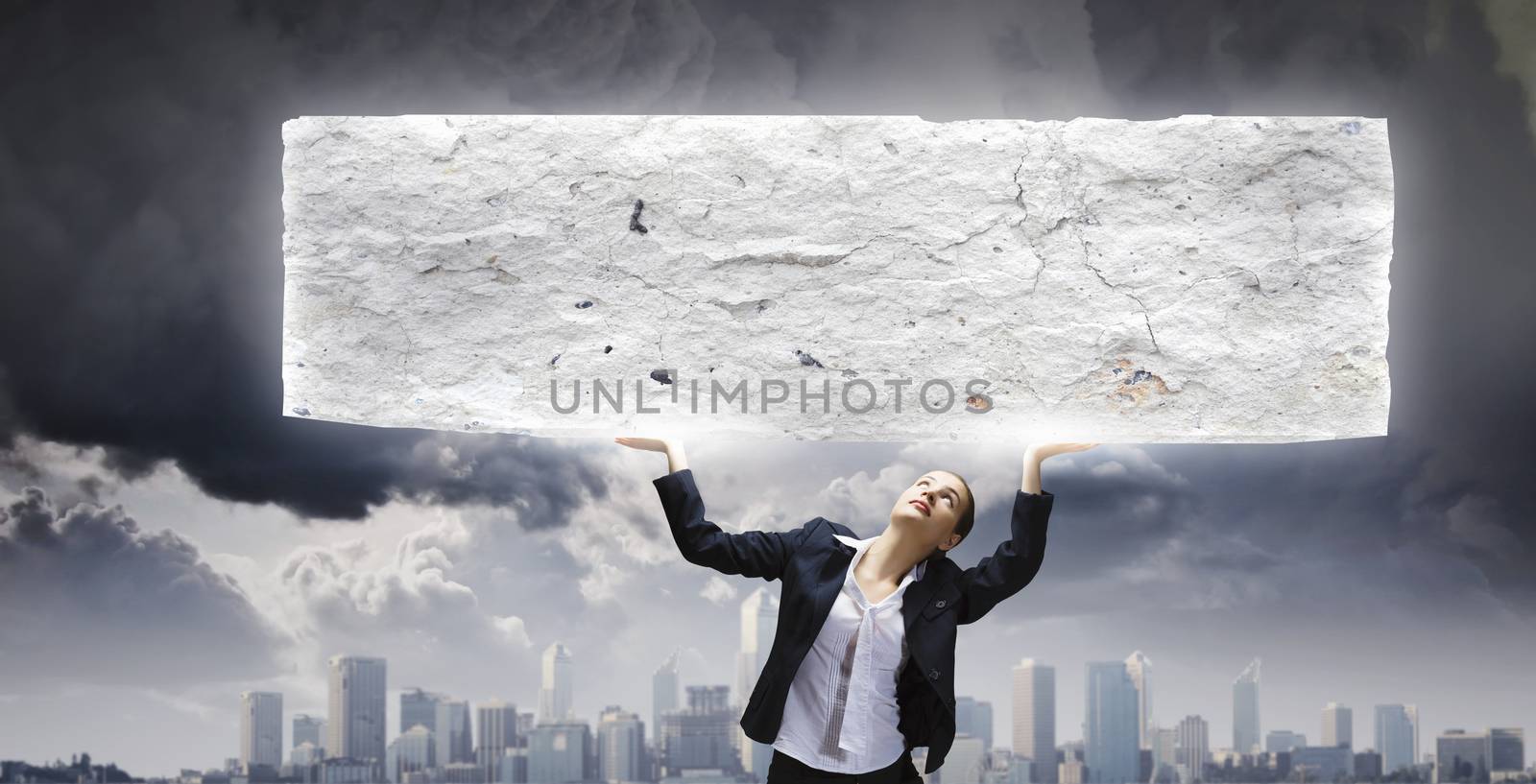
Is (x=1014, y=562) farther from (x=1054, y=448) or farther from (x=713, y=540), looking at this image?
(x=713, y=540)

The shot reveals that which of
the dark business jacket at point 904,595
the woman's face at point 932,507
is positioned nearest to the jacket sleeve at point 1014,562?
the dark business jacket at point 904,595

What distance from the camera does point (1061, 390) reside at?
3.60 metres

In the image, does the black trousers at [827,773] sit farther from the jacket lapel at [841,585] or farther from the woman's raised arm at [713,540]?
the woman's raised arm at [713,540]

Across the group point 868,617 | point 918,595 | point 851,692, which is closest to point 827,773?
point 851,692

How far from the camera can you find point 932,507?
325 centimetres

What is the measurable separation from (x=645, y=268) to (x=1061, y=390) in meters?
1.23

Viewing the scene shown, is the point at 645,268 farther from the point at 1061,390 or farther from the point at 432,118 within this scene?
the point at 1061,390

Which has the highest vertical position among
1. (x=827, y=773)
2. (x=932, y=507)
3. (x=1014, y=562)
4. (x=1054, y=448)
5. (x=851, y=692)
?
(x=1054, y=448)

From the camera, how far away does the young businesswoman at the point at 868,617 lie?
10.4 ft

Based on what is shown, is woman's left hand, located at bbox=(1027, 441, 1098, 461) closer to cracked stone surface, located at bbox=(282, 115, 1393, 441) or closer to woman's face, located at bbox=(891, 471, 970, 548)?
cracked stone surface, located at bbox=(282, 115, 1393, 441)

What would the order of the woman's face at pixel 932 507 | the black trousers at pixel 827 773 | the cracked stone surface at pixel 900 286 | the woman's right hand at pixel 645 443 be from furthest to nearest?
the cracked stone surface at pixel 900 286 < the woman's right hand at pixel 645 443 < the woman's face at pixel 932 507 < the black trousers at pixel 827 773

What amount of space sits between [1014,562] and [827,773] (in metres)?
0.70

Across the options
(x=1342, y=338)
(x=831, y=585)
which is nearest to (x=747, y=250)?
(x=831, y=585)

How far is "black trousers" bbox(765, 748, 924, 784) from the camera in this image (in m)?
3.14
